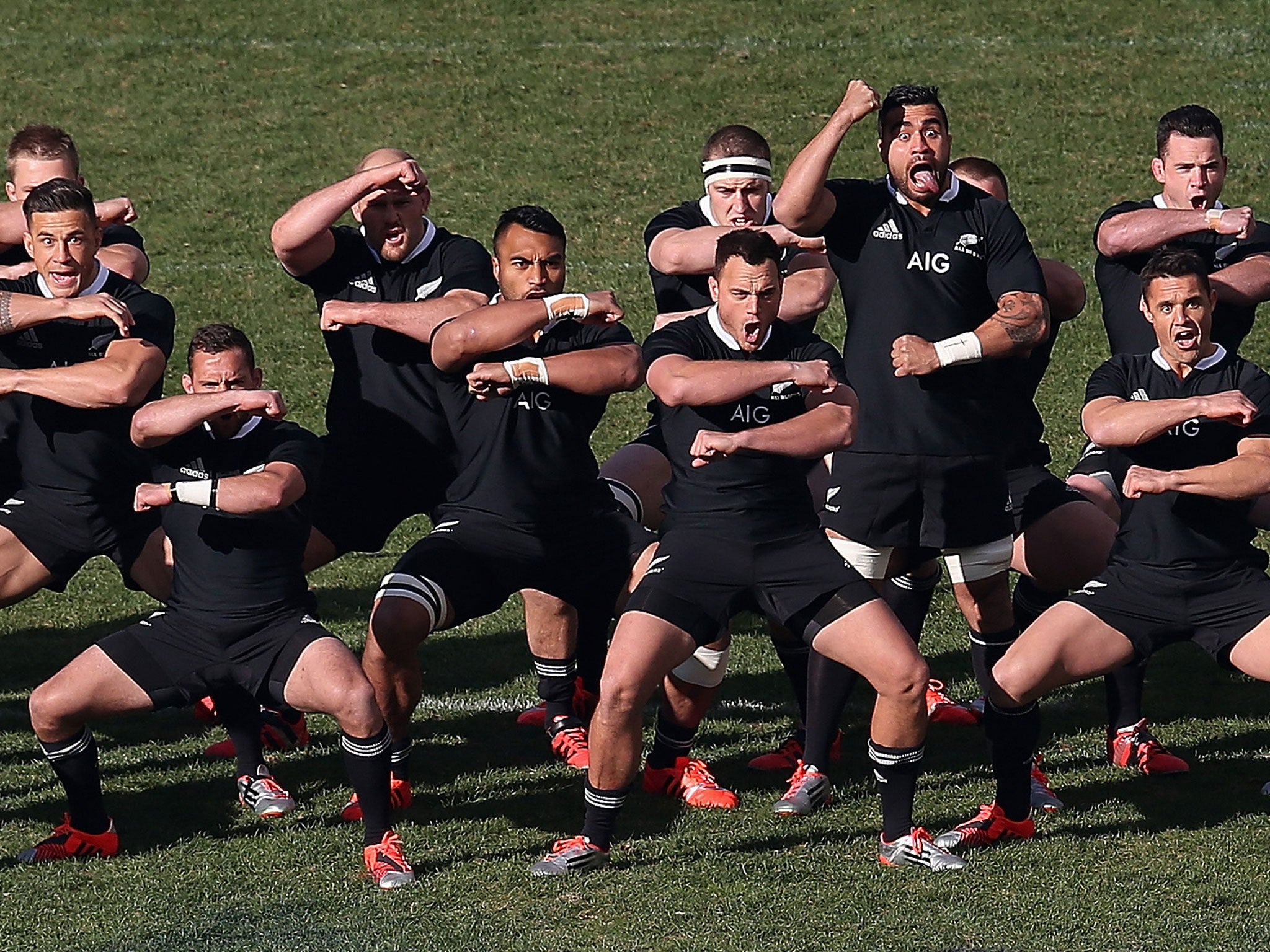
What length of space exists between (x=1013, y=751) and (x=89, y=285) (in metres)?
4.44

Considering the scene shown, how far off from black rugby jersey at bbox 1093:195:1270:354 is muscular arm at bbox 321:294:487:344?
9.77 feet

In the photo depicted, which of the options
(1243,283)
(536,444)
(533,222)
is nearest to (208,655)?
(536,444)

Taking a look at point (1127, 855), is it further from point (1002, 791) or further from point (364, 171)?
point (364, 171)

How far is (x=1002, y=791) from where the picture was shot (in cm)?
805

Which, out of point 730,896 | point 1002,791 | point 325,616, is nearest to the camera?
point 730,896

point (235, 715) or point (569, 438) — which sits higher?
point (569, 438)

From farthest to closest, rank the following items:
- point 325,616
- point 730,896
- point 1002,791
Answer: point 325,616 < point 1002,791 < point 730,896

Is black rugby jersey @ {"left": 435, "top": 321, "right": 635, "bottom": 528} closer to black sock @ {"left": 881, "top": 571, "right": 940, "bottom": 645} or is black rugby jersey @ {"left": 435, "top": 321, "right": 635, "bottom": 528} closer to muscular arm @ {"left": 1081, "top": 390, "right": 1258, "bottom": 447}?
black sock @ {"left": 881, "top": 571, "right": 940, "bottom": 645}

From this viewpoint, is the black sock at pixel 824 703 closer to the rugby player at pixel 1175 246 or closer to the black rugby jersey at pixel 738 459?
the black rugby jersey at pixel 738 459

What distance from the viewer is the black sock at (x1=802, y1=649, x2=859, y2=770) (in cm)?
848

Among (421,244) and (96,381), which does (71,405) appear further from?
(421,244)

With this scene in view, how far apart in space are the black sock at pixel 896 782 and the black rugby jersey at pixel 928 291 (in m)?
1.37

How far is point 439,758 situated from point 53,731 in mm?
1998

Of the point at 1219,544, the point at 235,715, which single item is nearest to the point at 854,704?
the point at 1219,544
